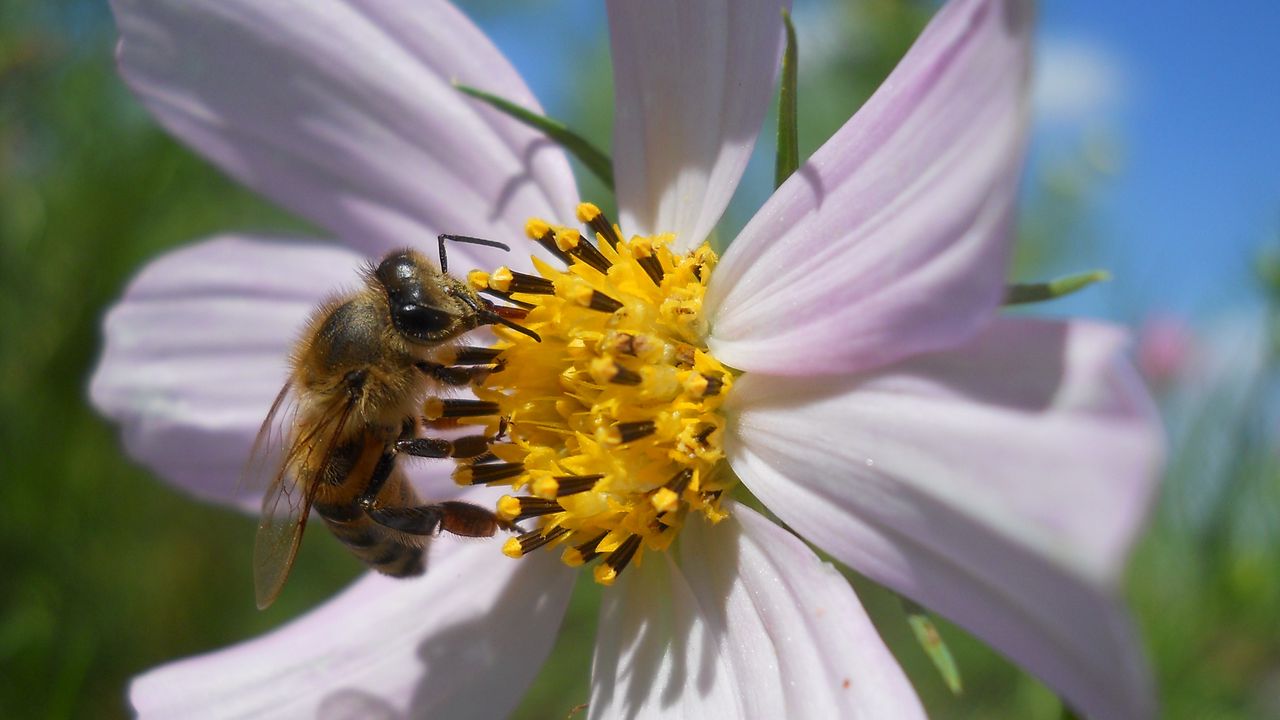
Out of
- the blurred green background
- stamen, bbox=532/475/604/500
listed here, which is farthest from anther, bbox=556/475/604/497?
the blurred green background

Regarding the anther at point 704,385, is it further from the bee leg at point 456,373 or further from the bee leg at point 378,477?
the bee leg at point 378,477

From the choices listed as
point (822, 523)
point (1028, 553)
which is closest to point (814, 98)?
point (822, 523)

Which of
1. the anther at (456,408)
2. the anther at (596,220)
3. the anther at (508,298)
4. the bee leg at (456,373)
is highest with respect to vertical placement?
the anther at (596,220)

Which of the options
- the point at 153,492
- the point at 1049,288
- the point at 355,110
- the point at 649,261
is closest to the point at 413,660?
the point at 649,261

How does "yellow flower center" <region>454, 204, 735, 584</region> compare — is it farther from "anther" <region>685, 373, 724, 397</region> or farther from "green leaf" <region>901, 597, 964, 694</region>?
"green leaf" <region>901, 597, 964, 694</region>

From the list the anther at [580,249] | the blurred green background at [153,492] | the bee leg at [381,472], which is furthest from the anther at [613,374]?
the blurred green background at [153,492]

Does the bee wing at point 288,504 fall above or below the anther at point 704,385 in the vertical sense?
above

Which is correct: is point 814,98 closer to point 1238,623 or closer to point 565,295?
point 1238,623
